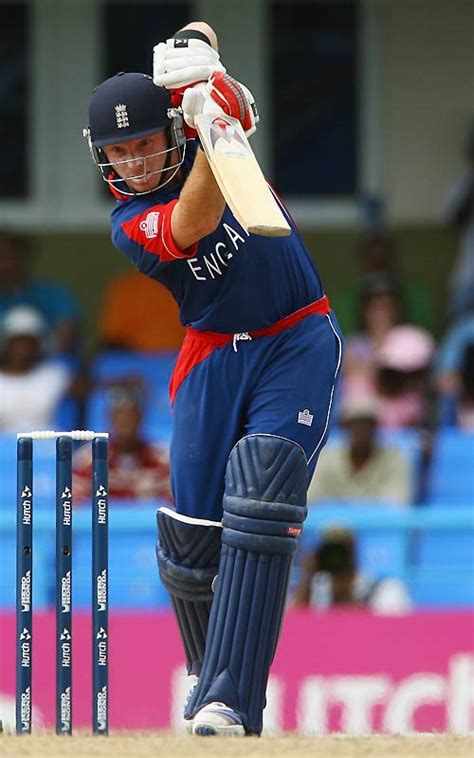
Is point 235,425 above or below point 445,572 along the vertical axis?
above

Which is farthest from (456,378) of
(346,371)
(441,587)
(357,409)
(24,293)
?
(24,293)

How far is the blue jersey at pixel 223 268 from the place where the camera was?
15.7ft

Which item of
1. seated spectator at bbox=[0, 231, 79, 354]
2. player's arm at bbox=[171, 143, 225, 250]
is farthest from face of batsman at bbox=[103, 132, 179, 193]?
seated spectator at bbox=[0, 231, 79, 354]

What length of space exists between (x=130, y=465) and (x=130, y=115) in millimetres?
4033

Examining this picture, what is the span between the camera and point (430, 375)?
380 inches

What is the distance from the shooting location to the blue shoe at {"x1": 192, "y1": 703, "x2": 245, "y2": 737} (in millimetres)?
4605

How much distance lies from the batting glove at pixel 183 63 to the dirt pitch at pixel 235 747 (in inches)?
68.3

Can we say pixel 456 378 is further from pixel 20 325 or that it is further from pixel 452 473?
pixel 20 325

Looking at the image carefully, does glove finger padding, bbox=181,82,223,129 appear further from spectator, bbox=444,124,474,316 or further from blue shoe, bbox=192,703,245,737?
spectator, bbox=444,124,474,316

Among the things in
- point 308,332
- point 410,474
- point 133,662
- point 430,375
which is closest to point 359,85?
point 430,375

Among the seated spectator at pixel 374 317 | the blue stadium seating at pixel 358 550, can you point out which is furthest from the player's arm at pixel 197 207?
the seated spectator at pixel 374 317

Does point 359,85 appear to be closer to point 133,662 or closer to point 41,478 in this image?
point 41,478

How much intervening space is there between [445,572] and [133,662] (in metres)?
1.53

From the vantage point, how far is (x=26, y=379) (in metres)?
9.57
